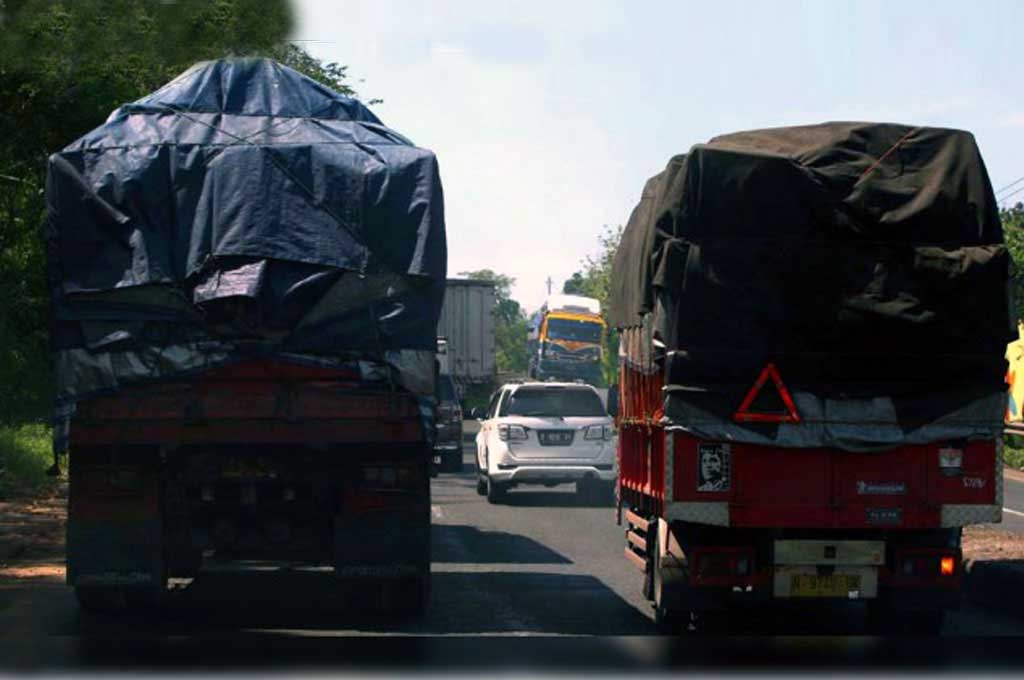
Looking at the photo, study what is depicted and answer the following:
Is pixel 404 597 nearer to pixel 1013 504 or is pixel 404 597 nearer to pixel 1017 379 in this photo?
pixel 1013 504

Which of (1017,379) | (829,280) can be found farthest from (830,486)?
(1017,379)

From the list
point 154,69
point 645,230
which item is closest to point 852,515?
point 645,230

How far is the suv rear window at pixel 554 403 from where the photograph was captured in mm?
24500

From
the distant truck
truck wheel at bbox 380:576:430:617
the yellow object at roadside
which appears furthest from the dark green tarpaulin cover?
the distant truck

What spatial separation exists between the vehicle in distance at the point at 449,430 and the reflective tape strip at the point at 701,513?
19.2 m

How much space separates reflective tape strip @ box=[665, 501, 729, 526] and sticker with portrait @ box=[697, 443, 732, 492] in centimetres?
11

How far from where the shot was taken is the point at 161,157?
11.9m

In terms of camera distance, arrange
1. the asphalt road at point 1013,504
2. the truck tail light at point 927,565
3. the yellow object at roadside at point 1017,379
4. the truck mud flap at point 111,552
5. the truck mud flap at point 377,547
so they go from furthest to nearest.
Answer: the yellow object at roadside at point 1017,379
the asphalt road at point 1013,504
the truck mud flap at point 377,547
the truck mud flap at point 111,552
the truck tail light at point 927,565

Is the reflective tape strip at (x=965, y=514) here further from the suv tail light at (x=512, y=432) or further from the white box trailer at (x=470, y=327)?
the white box trailer at (x=470, y=327)

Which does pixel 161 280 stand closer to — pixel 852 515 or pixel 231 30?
A: pixel 852 515

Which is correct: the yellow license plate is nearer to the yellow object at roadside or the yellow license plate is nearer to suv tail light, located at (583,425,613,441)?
suv tail light, located at (583,425,613,441)

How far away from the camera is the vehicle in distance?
101 ft

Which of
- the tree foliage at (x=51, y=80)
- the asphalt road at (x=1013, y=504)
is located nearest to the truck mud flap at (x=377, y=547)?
the asphalt road at (x=1013, y=504)

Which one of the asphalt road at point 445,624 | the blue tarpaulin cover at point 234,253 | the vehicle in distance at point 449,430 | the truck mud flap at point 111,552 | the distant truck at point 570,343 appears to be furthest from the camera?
the distant truck at point 570,343
